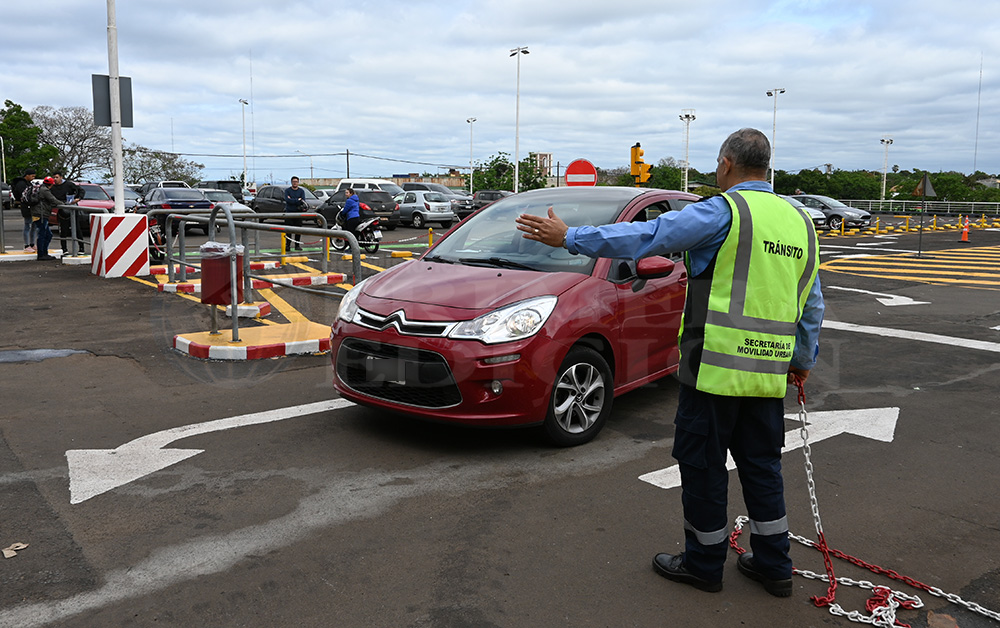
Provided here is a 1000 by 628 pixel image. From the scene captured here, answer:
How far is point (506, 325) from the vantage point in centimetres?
495

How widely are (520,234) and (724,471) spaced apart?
2.94m

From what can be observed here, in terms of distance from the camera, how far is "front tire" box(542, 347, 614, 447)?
5.15 m

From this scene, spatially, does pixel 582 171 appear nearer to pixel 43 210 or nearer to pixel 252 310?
pixel 252 310

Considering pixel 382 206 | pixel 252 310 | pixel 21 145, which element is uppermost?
pixel 21 145

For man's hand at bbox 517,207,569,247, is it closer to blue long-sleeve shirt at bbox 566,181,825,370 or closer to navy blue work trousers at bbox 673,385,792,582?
blue long-sleeve shirt at bbox 566,181,825,370

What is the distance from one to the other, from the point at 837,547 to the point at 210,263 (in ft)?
20.7

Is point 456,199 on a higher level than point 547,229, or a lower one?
higher

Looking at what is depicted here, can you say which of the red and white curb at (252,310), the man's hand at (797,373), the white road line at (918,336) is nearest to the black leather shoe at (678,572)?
the man's hand at (797,373)

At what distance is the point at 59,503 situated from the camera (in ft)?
14.1

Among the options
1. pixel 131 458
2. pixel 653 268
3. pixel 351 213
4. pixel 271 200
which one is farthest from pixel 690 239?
pixel 271 200

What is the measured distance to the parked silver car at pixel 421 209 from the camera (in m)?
31.0

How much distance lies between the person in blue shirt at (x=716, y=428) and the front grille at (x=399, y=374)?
165cm

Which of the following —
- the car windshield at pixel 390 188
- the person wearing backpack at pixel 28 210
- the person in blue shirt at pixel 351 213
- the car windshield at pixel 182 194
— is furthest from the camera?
the car windshield at pixel 390 188

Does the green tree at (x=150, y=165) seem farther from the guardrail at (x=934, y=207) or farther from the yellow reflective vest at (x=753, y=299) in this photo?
the yellow reflective vest at (x=753, y=299)
